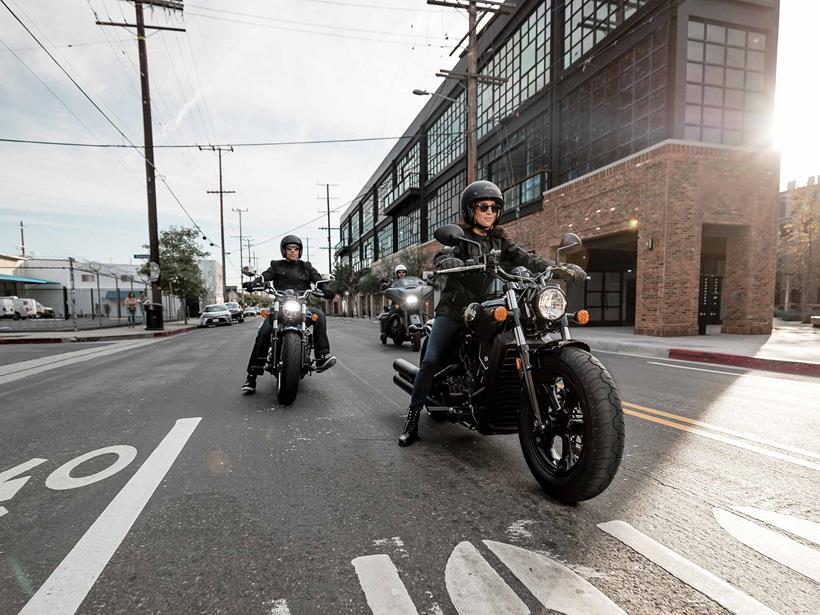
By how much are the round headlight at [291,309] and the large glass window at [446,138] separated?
27.0 meters

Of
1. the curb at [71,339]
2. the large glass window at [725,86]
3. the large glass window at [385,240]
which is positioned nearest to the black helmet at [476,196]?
the large glass window at [725,86]

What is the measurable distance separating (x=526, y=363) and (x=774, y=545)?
1310mm

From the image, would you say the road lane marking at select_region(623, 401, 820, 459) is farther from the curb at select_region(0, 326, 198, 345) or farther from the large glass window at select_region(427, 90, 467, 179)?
the large glass window at select_region(427, 90, 467, 179)

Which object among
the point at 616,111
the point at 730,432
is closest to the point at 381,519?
the point at 730,432

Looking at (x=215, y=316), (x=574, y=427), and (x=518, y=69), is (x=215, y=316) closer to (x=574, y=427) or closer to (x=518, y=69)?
(x=518, y=69)

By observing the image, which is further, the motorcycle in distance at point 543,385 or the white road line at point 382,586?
the motorcycle in distance at point 543,385

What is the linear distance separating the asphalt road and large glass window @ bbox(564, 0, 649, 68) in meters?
17.0

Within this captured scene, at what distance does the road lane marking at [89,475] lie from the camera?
2508 mm

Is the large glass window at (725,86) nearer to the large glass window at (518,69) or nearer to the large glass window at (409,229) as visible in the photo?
the large glass window at (518,69)

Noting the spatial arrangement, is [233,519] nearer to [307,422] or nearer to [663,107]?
[307,422]

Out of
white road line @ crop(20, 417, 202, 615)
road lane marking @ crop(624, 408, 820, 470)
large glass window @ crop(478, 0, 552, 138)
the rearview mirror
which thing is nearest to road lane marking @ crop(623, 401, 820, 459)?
road lane marking @ crop(624, 408, 820, 470)

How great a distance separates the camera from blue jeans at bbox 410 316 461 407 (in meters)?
3.19

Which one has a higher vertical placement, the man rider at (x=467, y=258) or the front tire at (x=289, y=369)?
the man rider at (x=467, y=258)

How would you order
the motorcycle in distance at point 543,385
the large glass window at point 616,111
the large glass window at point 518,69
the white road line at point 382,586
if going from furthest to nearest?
the large glass window at point 518,69 < the large glass window at point 616,111 < the motorcycle in distance at point 543,385 < the white road line at point 382,586
